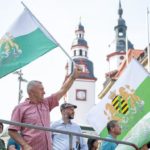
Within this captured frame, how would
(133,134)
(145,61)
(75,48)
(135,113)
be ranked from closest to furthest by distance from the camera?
(133,134) → (135,113) → (145,61) → (75,48)

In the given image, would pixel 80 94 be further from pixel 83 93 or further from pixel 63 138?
pixel 63 138

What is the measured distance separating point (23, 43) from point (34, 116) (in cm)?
210

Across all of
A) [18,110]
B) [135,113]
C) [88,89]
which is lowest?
[18,110]

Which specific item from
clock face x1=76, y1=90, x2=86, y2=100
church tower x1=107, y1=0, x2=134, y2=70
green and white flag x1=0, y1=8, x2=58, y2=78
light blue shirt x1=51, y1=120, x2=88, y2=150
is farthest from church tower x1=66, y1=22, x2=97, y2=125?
light blue shirt x1=51, y1=120, x2=88, y2=150

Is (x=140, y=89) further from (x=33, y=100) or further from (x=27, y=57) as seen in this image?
(x=33, y=100)

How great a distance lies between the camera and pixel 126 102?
784 cm

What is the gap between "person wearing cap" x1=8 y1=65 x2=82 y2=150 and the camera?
16.7 ft

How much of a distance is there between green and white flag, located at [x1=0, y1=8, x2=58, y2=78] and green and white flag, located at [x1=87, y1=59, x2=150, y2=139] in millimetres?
1478

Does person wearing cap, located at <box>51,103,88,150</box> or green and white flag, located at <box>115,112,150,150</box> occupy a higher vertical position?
person wearing cap, located at <box>51,103,88,150</box>

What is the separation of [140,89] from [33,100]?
2.87 m

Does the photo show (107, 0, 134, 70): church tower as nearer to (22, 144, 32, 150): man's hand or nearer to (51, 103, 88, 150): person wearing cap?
(51, 103, 88, 150): person wearing cap

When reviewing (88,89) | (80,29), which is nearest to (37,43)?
(88,89)

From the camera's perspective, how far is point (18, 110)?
5.27 meters

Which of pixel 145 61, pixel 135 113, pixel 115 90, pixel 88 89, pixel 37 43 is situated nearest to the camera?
pixel 37 43
